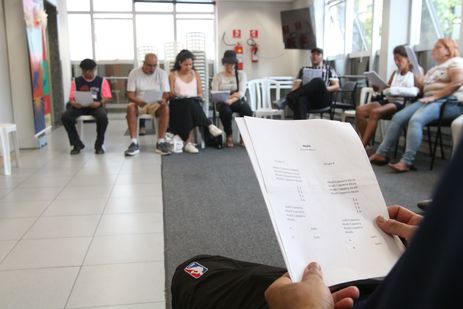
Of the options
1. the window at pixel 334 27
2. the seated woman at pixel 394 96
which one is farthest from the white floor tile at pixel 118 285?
the window at pixel 334 27

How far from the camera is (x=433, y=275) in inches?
9.9

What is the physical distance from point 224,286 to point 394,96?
3.77 meters

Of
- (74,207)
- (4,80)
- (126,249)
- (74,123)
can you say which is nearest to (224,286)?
(126,249)

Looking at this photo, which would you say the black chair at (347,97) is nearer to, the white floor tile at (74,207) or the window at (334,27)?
the window at (334,27)

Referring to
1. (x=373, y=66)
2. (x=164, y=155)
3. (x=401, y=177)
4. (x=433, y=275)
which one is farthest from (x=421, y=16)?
(x=433, y=275)

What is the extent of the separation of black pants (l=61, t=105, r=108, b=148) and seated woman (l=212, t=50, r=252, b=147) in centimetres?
140

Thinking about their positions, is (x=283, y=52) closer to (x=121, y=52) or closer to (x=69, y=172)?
(x=121, y=52)

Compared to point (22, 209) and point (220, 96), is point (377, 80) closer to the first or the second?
point (220, 96)

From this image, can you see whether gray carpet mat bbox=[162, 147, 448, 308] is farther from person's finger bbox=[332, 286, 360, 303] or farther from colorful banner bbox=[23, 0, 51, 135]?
colorful banner bbox=[23, 0, 51, 135]

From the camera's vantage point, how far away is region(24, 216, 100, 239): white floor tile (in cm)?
233

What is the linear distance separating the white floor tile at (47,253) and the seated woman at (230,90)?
3.13 meters

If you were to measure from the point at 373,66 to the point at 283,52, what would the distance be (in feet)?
12.5

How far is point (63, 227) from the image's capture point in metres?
2.44

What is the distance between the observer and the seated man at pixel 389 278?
0.80 ft
